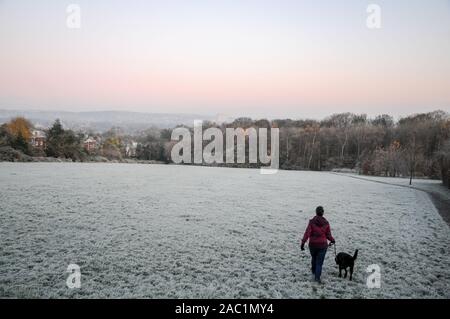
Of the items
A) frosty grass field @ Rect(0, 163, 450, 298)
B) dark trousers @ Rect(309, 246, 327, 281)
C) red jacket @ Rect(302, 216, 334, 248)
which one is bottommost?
frosty grass field @ Rect(0, 163, 450, 298)

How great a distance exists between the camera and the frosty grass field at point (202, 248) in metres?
9.59

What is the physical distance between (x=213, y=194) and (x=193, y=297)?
68.0ft

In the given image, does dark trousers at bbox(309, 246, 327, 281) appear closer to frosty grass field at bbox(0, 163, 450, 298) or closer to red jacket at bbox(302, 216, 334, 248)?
red jacket at bbox(302, 216, 334, 248)

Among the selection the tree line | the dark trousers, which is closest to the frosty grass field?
the dark trousers

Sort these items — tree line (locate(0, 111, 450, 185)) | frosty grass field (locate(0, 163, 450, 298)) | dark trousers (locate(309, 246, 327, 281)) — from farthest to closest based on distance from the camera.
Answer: tree line (locate(0, 111, 450, 185)), dark trousers (locate(309, 246, 327, 281)), frosty grass field (locate(0, 163, 450, 298))

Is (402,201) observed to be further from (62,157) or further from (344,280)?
(62,157)

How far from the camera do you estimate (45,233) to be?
14578 mm

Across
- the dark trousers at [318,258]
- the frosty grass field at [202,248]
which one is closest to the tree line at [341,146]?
the frosty grass field at [202,248]

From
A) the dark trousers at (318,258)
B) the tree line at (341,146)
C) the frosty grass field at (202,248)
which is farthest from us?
the tree line at (341,146)

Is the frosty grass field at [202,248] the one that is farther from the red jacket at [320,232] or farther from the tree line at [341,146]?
the tree line at [341,146]

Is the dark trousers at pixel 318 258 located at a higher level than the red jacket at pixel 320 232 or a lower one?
lower

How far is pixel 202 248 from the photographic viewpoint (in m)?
13.3

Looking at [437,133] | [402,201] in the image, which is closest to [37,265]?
[402,201]

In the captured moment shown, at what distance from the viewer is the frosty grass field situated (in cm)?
959
